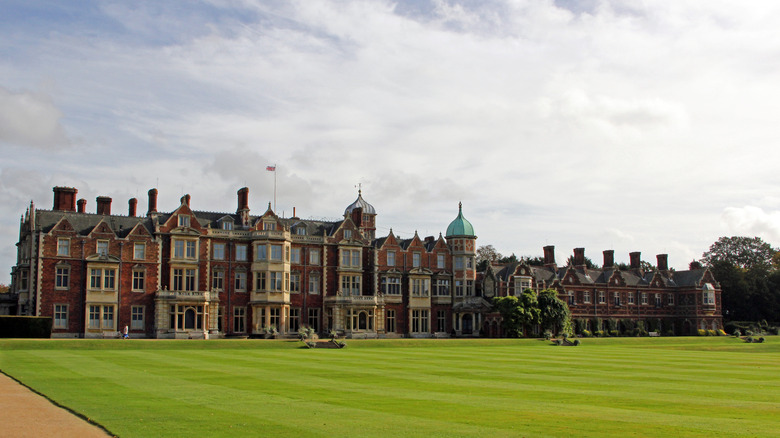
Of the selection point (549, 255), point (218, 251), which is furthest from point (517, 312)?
point (218, 251)

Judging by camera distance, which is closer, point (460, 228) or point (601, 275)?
point (460, 228)

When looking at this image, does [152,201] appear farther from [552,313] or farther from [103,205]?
[552,313]

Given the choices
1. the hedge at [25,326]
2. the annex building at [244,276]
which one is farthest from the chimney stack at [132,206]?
the hedge at [25,326]

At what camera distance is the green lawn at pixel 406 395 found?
14297 millimetres

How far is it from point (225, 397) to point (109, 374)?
780 cm

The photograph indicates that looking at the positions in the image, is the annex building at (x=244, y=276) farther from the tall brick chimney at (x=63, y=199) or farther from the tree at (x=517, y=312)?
the tree at (x=517, y=312)

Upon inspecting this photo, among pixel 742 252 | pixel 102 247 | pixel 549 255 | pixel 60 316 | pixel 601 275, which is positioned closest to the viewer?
pixel 60 316

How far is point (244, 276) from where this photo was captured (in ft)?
209

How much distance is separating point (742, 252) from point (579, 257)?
35869 millimetres

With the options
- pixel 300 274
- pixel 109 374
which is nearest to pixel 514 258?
pixel 300 274

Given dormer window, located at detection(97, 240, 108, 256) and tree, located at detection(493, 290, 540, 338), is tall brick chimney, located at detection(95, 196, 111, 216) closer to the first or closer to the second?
dormer window, located at detection(97, 240, 108, 256)

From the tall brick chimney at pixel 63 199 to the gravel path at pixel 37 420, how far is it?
43869 mm

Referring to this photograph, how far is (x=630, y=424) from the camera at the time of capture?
14.7 meters

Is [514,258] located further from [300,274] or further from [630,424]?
[630,424]
